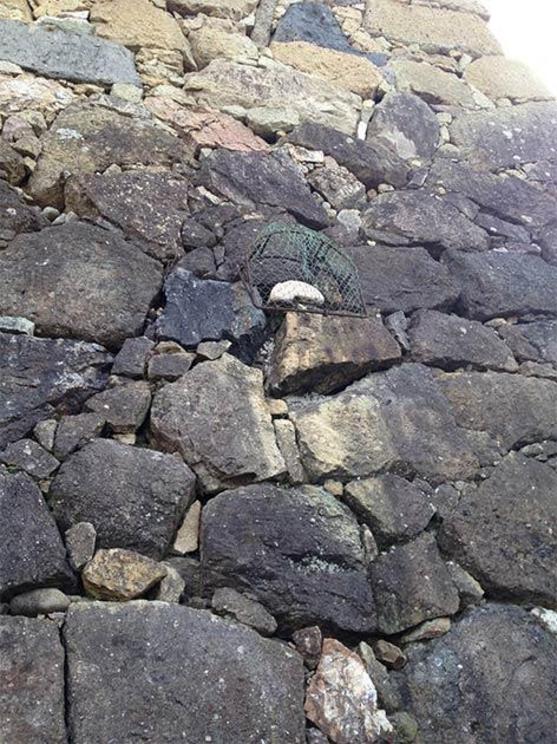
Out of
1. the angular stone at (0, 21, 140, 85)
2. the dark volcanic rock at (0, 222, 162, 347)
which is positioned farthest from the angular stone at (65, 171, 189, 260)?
the angular stone at (0, 21, 140, 85)

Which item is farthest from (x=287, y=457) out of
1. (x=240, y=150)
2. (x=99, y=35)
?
(x=99, y=35)

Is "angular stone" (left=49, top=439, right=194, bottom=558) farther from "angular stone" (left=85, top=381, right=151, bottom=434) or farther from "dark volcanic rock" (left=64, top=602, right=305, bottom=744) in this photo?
"dark volcanic rock" (left=64, top=602, right=305, bottom=744)

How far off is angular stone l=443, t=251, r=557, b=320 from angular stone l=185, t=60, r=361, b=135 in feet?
4.78

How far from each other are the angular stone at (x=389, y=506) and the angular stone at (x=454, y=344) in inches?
33.1

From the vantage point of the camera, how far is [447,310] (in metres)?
3.92

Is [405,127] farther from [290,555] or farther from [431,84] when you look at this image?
[290,555]

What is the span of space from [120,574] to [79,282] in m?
1.43

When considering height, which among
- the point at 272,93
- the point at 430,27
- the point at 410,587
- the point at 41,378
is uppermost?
the point at 430,27

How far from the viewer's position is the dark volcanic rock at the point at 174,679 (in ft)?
6.76

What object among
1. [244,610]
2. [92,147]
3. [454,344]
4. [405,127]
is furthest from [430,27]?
[244,610]

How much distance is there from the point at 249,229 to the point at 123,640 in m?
2.33

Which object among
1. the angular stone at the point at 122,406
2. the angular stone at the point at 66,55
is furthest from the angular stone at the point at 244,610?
the angular stone at the point at 66,55

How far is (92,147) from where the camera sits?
3.96m

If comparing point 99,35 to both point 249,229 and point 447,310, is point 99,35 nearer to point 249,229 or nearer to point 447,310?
point 249,229
